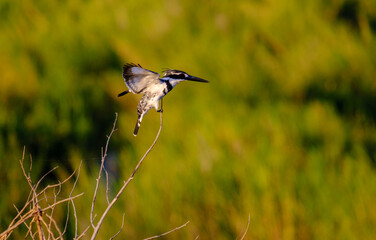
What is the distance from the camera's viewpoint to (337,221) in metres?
1.50

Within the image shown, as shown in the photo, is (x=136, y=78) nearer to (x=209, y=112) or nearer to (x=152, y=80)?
(x=152, y=80)

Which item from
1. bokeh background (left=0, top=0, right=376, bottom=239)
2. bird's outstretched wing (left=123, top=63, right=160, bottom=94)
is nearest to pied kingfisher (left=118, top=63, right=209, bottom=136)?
bird's outstretched wing (left=123, top=63, right=160, bottom=94)

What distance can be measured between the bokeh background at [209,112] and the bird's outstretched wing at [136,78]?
612 mm

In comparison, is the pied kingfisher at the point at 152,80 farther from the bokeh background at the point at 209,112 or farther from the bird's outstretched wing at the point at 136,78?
the bokeh background at the point at 209,112

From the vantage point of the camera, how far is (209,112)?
207cm

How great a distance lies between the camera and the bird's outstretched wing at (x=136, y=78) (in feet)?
2.51

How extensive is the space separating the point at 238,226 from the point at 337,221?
0.24 m

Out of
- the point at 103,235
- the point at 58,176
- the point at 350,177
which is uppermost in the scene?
the point at 350,177

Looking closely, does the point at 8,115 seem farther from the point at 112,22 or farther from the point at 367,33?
the point at 367,33

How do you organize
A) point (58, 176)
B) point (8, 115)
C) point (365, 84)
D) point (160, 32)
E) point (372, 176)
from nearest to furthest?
point (372, 176)
point (58, 176)
point (8, 115)
point (365, 84)
point (160, 32)

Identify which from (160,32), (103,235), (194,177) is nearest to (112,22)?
(160,32)

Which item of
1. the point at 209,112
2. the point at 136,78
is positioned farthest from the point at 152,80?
the point at 209,112

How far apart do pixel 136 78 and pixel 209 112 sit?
1.30 metres

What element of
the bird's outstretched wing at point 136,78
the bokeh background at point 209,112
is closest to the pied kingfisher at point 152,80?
the bird's outstretched wing at point 136,78
